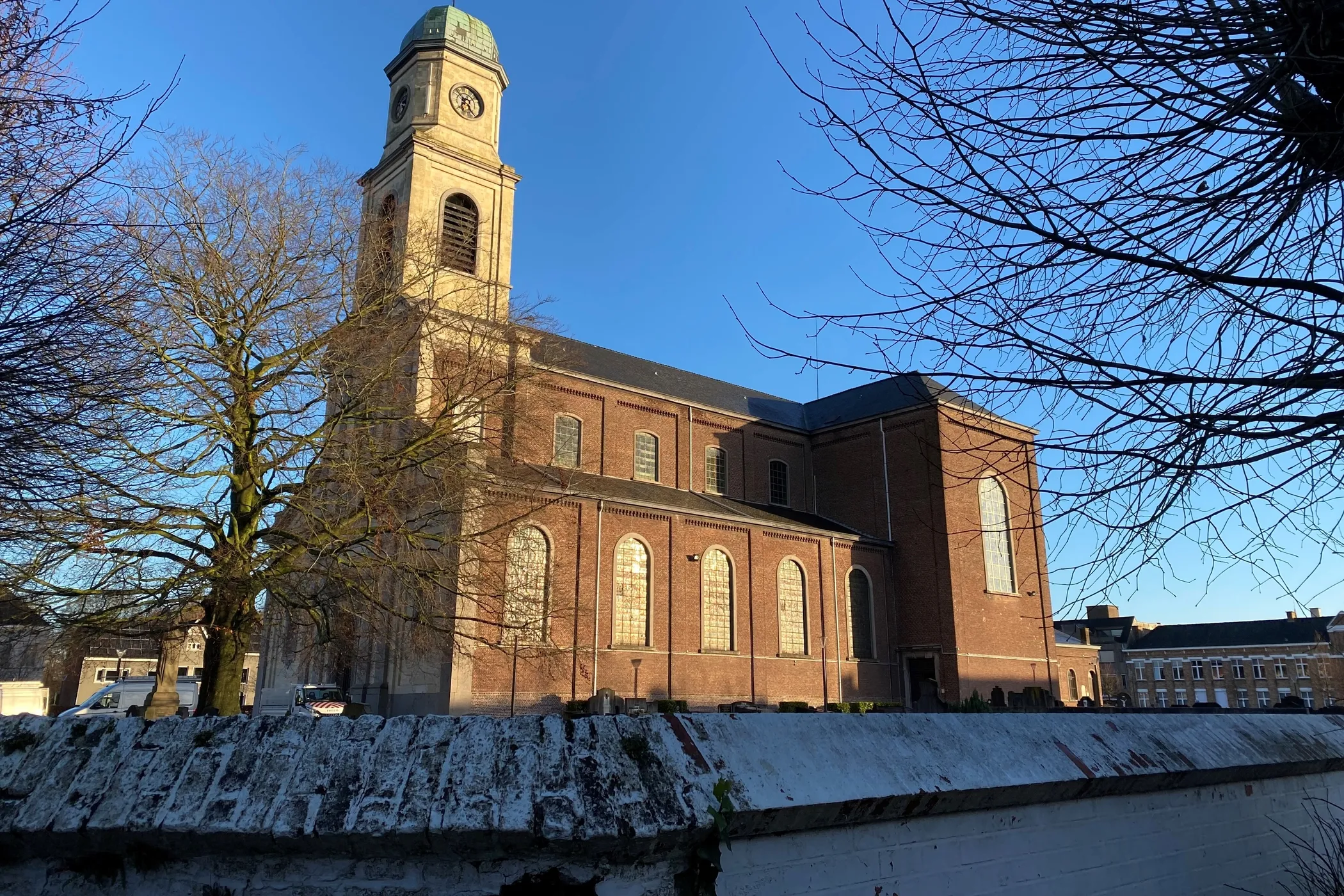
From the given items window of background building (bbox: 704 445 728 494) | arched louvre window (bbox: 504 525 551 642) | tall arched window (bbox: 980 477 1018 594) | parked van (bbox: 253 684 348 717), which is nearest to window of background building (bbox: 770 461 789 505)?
window of background building (bbox: 704 445 728 494)

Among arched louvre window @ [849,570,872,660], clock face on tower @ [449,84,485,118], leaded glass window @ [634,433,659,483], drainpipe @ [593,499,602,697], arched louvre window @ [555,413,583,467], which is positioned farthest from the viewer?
leaded glass window @ [634,433,659,483]

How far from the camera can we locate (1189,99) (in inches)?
136

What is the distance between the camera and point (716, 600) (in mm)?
27578

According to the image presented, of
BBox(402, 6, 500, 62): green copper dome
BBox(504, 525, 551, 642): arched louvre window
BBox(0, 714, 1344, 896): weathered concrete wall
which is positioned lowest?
BBox(0, 714, 1344, 896): weathered concrete wall

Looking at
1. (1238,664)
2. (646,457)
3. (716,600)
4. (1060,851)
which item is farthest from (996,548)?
(1238,664)

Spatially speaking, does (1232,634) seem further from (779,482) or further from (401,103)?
(401,103)

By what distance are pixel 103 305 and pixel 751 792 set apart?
4.50 metres

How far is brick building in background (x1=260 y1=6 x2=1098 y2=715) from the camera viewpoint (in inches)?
943

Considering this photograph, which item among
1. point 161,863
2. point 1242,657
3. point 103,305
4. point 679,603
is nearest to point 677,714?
point 161,863

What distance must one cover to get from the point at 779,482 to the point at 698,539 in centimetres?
893

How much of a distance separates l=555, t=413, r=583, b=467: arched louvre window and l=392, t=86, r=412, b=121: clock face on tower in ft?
37.9

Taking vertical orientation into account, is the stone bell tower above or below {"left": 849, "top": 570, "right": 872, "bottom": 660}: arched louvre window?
above

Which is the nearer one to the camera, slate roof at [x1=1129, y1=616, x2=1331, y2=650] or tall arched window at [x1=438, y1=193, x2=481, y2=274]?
tall arched window at [x1=438, y1=193, x2=481, y2=274]

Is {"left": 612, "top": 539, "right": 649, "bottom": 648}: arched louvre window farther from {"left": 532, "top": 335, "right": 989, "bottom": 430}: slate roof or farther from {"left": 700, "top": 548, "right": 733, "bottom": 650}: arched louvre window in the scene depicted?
{"left": 532, "top": 335, "right": 989, "bottom": 430}: slate roof
